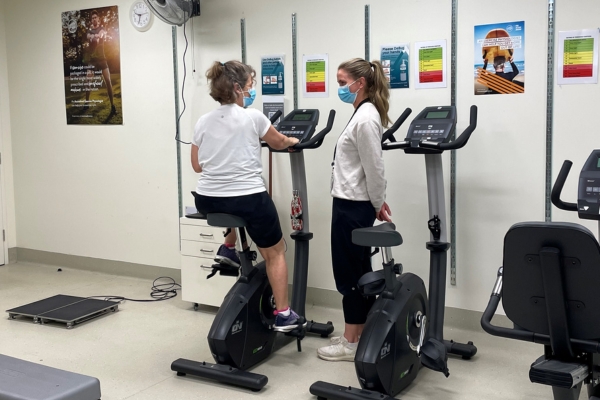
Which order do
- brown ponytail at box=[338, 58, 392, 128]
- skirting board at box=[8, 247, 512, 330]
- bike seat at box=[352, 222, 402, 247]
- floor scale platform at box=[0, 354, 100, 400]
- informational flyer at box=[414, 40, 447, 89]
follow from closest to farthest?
floor scale platform at box=[0, 354, 100, 400]
bike seat at box=[352, 222, 402, 247]
brown ponytail at box=[338, 58, 392, 128]
informational flyer at box=[414, 40, 447, 89]
skirting board at box=[8, 247, 512, 330]

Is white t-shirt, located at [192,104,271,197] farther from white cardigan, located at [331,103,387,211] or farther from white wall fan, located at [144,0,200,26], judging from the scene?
white wall fan, located at [144,0,200,26]

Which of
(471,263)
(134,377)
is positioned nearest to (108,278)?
(134,377)

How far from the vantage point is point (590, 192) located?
9.80 ft

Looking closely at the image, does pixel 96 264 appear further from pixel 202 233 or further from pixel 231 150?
pixel 231 150

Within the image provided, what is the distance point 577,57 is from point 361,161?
59.3 inches

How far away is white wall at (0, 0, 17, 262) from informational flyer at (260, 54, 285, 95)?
125 inches

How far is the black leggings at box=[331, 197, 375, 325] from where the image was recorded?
12.6ft

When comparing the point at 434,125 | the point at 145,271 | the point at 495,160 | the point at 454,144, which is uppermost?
the point at 434,125

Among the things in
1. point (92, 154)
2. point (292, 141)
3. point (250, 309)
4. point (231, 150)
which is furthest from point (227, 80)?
point (92, 154)

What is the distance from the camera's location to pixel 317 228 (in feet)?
17.0

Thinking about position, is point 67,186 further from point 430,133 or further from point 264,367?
point 430,133

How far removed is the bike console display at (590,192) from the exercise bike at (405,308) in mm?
789

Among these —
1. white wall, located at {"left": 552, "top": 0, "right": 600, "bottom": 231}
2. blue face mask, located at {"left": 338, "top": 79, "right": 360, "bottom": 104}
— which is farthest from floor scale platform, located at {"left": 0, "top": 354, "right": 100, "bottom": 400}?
white wall, located at {"left": 552, "top": 0, "right": 600, "bottom": 231}

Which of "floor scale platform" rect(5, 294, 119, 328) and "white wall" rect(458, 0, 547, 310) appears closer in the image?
"white wall" rect(458, 0, 547, 310)
